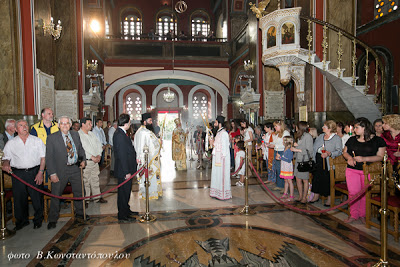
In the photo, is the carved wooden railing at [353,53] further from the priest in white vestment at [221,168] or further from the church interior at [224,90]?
the priest in white vestment at [221,168]

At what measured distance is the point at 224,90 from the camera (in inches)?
682

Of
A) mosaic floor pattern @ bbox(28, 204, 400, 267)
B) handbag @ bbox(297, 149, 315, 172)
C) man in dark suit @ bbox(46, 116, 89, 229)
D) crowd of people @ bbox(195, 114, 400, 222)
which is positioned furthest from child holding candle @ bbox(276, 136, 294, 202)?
man in dark suit @ bbox(46, 116, 89, 229)

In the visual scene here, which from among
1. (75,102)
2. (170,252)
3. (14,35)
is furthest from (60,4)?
(170,252)

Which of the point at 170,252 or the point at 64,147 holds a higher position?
the point at 64,147

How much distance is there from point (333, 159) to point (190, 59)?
517 inches

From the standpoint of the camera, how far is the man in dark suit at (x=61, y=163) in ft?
13.7

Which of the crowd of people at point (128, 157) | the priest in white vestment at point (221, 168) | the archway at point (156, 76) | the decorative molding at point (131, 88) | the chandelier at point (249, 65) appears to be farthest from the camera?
the decorative molding at point (131, 88)

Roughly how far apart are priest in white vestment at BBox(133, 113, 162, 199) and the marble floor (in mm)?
689

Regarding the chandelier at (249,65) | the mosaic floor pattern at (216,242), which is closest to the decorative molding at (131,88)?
the chandelier at (249,65)

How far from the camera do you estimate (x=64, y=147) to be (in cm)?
426

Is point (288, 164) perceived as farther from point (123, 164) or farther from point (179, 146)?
point (179, 146)

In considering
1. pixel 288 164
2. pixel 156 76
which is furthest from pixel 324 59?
pixel 156 76

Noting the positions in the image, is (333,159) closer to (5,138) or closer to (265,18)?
(265,18)

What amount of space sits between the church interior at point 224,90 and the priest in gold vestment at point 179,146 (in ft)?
1.33
